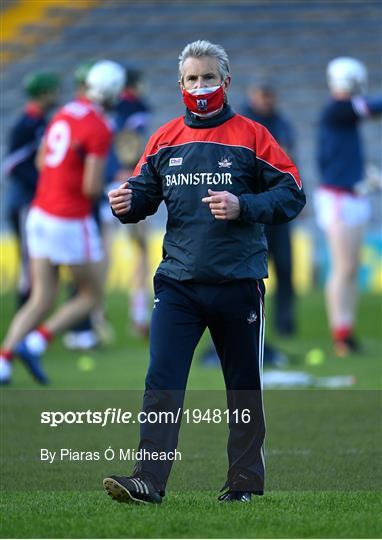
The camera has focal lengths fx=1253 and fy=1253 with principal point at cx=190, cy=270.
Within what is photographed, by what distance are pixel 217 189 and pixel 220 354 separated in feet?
2.44

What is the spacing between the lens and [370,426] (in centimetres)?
780

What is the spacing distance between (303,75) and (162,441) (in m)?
18.4

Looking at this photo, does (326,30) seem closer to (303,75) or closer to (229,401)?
(303,75)

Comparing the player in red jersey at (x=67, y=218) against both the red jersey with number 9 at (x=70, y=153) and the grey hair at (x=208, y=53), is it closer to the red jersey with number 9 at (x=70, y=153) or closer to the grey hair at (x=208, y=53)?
the red jersey with number 9 at (x=70, y=153)

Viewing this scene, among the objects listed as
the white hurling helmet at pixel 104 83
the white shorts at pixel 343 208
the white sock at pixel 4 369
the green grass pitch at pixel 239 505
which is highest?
the white hurling helmet at pixel 104 83

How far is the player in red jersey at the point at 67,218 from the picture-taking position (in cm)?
970

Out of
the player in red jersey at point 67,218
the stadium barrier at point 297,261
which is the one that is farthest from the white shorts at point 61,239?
the stadium barrier at point 297,261

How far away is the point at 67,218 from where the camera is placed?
32.7ft

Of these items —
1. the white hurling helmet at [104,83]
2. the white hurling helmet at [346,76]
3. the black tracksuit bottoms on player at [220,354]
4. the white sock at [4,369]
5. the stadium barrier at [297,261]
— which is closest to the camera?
the black tracksuit bottoms on player at [220,354]

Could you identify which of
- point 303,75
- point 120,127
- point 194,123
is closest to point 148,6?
point 303,75

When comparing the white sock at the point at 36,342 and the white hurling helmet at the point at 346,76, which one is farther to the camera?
the white hurling helmet at the point at 346,76

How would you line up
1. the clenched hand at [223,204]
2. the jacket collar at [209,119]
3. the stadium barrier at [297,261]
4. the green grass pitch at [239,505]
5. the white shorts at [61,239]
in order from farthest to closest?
the stadium barrier at [297,261], the white shorts at [61,239], the jacket collar at [209,119], the clenched hand at [223,204], the green grass pitch at [239,505]

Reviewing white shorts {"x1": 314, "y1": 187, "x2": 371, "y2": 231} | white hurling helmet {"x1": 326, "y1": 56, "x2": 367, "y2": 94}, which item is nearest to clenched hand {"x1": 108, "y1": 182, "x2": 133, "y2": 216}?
white shorts {"x1": 314, "y1": 187, "x2": 371, "y2": 231}

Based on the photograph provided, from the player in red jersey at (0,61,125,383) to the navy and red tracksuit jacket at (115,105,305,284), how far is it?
4309 millimetres
